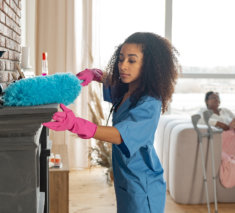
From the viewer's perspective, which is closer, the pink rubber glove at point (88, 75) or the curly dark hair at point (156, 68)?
the curly dark hair at point (156, 68)

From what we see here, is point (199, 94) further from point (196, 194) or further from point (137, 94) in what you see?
point (137, 94)

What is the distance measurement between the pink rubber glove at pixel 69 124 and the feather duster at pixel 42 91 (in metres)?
0.05

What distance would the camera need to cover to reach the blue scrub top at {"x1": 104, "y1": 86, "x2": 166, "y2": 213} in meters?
1.44

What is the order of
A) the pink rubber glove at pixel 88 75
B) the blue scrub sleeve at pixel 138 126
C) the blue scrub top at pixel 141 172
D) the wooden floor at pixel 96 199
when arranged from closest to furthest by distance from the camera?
the blue scrub sleeve at pixel 138 126
the blue scrub top at pixel 141 172
the pink rubber glove at pixel 88 75
the wooden floor at pixel 96 199

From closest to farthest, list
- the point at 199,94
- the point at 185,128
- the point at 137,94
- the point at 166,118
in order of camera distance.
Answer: the point at 137,94 → the point at 185,128 → the point at 166,118 → the point at 199,94

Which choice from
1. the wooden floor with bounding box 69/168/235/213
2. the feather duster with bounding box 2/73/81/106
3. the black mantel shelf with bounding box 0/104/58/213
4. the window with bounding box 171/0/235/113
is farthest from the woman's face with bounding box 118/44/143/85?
the window with bounding box 171/0/235/113

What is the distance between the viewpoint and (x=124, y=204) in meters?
1.58

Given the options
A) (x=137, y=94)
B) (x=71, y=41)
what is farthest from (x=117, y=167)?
(x=71, y=41)

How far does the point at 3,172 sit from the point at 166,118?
2827mm

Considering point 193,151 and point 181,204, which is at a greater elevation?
point 193,151

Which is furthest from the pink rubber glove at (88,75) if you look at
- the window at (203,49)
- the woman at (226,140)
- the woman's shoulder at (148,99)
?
the window at (203,49)

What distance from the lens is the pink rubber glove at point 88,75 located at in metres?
1.85

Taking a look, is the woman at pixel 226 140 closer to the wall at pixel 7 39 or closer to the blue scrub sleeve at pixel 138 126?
the wall at pixel 7 39

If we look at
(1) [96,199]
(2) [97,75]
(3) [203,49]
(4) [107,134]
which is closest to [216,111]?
(3) [203,49]
